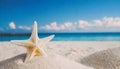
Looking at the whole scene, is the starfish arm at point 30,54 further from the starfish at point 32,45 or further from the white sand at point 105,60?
the white sand at point 105,60

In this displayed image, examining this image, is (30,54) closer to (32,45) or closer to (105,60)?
(32,45)

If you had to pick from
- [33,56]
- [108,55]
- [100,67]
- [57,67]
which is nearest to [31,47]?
[33,56]

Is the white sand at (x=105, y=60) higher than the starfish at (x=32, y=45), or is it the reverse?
the starfish at (x=32, y=45)

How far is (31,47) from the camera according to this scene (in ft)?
Result: 8.03

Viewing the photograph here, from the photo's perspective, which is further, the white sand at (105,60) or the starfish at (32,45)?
the white sand at (105,60)

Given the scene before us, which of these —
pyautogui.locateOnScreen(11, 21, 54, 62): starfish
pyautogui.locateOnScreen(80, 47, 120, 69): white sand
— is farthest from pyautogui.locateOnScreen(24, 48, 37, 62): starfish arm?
Result: pyautogui.locateOnScreen(80, 47, 120, 69): white sand

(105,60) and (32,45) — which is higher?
(32,45)

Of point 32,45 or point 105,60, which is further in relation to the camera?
point 105,60

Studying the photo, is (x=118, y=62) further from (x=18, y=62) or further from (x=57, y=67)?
(x=18, y=62)

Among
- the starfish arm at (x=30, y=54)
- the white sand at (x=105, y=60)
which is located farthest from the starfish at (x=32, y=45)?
the white sand at (x=105, y=60)

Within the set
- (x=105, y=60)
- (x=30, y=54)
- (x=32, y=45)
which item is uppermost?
(x=32, y=45)

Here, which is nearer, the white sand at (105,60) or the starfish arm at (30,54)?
the starfish arm at (30,54)

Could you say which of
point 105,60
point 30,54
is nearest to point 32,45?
point 30,54

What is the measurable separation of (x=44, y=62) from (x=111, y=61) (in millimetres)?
1543
